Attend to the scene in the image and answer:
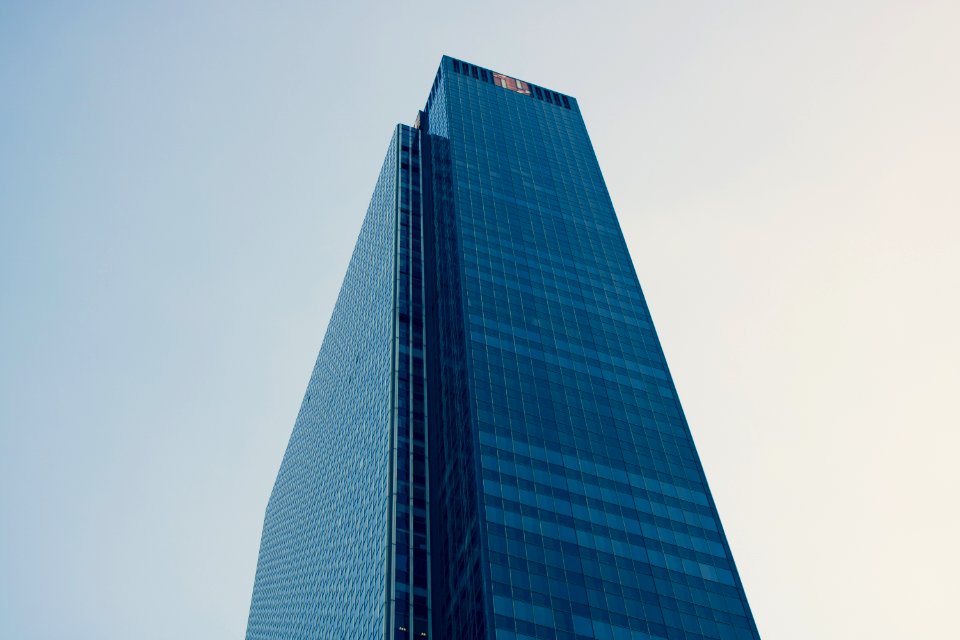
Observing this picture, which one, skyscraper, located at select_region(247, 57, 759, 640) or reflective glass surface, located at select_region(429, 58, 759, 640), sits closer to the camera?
reflective glass surface, located at select_region(429, 58, 759, 640)

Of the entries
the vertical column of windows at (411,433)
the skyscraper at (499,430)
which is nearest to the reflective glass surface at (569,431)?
the skyscraper at (499,430)

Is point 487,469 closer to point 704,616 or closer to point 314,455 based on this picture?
point 704,616

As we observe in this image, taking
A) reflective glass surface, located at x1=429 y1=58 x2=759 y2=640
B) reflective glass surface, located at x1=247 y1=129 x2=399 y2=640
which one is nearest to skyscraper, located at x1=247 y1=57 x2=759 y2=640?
reflective glass surface, located at x1=429 y1=58 x2=759 y2=640

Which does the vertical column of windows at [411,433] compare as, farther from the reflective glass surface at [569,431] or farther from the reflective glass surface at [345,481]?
the reflective glass surface at [569,431]

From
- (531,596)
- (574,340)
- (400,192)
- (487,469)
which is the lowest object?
(531,596)

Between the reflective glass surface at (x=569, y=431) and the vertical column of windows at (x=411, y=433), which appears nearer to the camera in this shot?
the reflective glass surface at (x=569, y=431)

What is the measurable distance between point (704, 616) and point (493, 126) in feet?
299

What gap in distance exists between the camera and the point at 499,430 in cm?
9281

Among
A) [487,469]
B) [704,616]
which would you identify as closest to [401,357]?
[487,469]

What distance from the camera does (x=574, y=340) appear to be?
109m

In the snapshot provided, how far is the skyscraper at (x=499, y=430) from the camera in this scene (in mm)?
81375

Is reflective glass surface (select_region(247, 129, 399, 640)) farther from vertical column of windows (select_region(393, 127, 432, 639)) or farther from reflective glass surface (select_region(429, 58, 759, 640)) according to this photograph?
reflective glass surface (select_region(429, 58, 759, 640))

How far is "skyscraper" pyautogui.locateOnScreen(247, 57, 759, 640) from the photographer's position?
8138cm

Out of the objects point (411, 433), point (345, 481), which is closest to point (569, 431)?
point (411, 433)
